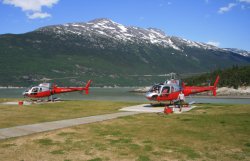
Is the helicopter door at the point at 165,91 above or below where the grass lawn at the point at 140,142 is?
above

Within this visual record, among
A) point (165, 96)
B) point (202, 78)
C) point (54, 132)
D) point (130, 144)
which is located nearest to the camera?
point (130, 144)

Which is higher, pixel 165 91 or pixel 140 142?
pixel 165 91

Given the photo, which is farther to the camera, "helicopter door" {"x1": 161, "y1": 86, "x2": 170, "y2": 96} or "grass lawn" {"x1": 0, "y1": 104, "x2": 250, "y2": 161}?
"helicopter door" {"x1": 161, "y1": 86, "x2": 170, "y2": 96}

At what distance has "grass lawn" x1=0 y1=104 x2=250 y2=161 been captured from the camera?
15625 millimetres

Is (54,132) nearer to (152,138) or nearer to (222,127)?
(152,138)

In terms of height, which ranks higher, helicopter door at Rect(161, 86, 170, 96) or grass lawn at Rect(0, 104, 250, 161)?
helicopter door at Rect(161, 86, 170, 96)

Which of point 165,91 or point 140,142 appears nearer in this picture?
point 140,142

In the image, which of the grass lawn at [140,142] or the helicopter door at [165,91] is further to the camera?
the helicopter door at [165,91]

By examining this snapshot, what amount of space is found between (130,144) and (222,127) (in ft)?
24.4

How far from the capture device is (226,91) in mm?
149000

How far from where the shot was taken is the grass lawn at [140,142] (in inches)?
615

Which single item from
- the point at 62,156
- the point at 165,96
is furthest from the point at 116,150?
the point at 165,96

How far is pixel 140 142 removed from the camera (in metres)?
18.2

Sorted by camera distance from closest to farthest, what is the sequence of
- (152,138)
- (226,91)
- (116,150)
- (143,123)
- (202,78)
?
(116,150) < (152,138) < (143,123) < (226,91) < (202,78)
